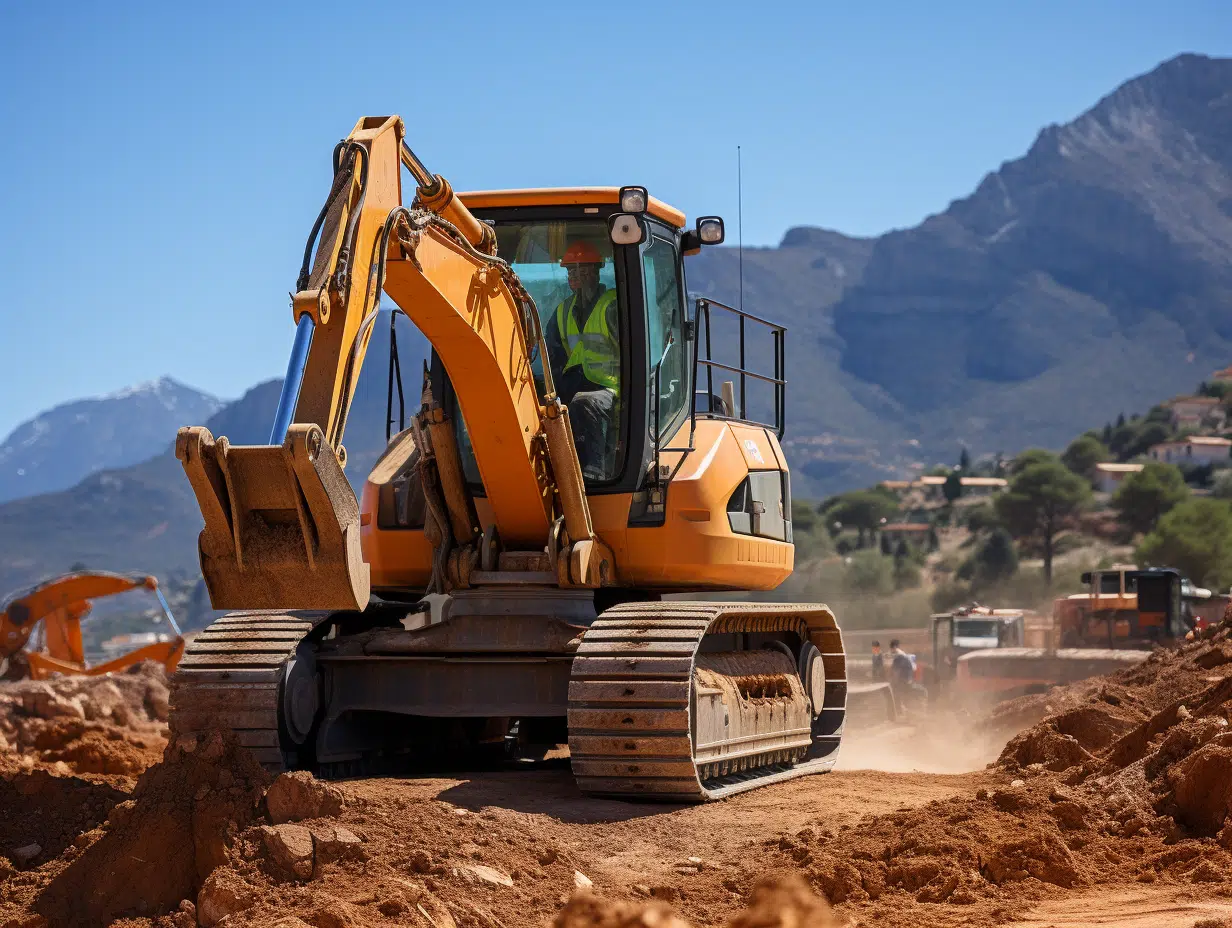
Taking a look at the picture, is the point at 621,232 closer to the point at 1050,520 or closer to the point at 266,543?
the point at 266,543

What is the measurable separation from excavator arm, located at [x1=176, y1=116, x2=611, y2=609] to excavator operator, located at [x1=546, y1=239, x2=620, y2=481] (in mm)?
339

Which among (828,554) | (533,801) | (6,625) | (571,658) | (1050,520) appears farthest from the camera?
(828,554)

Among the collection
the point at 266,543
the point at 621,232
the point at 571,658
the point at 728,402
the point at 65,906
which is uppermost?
the point at 621,232

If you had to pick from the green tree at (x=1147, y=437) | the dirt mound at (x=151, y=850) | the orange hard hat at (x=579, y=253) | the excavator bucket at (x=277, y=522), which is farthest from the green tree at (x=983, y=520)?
the excavator bucket at (x=277, y=522)

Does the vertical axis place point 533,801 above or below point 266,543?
below

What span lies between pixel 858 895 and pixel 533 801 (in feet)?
7.81

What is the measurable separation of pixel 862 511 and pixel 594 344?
101 m

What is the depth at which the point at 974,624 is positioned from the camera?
32.7 meters

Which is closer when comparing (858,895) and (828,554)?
(858,895)

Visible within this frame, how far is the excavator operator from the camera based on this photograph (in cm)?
1028

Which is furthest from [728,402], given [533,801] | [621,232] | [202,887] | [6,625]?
[6,625]

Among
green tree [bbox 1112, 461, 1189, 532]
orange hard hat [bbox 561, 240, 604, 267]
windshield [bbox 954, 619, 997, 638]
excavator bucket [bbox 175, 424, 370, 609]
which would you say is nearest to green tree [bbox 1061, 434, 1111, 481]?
green tree [bbox 1112, 461, 1189, 532]

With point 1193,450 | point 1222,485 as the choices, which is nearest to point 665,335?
point 1222,485

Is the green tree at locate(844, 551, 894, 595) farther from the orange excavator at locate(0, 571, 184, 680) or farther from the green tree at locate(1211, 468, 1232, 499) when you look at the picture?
the orange excavator at locate(0, 571, 184, 680)
